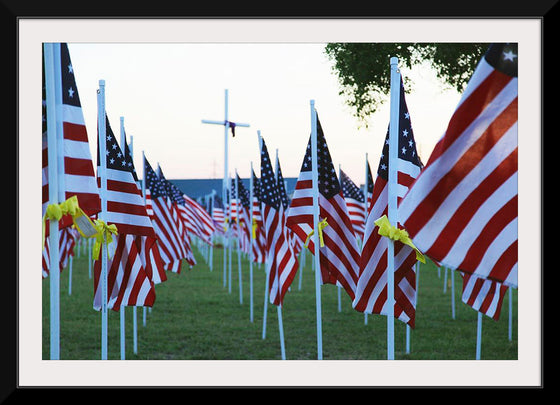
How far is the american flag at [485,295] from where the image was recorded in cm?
879

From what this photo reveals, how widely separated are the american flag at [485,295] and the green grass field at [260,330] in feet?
7.68

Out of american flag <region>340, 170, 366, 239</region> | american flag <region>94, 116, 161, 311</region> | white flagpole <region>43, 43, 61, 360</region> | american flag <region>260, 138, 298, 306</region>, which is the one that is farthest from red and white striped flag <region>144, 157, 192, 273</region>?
white flagpole <region>43, 43, 61, 360</region>

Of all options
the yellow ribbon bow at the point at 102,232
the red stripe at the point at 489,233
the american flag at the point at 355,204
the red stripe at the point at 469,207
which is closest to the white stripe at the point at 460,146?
the red stripe at the point at 469,207

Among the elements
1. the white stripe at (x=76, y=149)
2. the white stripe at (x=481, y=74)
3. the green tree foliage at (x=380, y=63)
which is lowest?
the white stripe at (x=76, y=149)

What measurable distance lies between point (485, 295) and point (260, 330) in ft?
18.4

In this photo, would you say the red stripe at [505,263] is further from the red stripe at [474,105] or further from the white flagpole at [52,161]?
the white flagpole at [52,161]

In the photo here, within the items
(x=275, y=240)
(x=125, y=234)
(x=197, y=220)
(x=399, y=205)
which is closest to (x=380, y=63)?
(x=275, y=240)

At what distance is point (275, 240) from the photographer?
31.9 ft

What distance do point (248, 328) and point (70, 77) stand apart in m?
9.03

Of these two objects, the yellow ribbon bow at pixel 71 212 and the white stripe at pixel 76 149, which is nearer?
the yellow ribbon bow at pixel 71 212

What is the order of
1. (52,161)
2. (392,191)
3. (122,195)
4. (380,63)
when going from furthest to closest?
(380,63) → (122,195) → (392,191) → (52,161)

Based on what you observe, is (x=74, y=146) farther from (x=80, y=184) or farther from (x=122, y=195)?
(x=122, y=195)

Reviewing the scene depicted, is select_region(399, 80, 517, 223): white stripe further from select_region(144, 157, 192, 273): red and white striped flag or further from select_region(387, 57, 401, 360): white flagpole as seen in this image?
select_region(144, 157, 192, 273): red and white striped flag

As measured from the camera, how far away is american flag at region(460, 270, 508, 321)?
879cm
